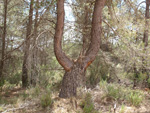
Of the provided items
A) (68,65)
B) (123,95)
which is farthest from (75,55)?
(123,95)

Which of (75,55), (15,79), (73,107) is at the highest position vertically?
(75,55)

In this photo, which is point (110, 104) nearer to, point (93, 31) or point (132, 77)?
point (93, 31)

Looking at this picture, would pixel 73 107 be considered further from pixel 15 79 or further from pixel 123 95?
pixel 15 79

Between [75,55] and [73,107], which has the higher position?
[75,55]

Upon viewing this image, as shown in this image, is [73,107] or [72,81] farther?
[72,81]

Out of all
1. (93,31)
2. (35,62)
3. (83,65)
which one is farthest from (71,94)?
(93,31)

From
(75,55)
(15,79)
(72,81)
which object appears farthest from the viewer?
(15,79)

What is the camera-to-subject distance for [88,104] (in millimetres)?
4109

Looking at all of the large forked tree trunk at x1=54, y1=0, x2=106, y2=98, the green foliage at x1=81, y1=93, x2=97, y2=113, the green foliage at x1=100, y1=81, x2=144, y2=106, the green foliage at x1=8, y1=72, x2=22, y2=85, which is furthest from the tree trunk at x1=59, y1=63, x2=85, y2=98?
the green foliage at x1=8, y1=72, x2=22, y2=85

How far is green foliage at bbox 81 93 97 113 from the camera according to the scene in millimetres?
3699

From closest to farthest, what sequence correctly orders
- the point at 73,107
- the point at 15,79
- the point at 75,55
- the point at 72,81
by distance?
the point at 73,107, the point at 72,81, the point at 75,55, the point at 15,79

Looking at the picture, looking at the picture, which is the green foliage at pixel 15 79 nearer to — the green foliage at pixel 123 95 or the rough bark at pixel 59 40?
the rough bark at pixel 59 40

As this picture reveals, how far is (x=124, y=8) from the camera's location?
6.11 meters

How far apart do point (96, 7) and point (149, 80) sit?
440 cm
